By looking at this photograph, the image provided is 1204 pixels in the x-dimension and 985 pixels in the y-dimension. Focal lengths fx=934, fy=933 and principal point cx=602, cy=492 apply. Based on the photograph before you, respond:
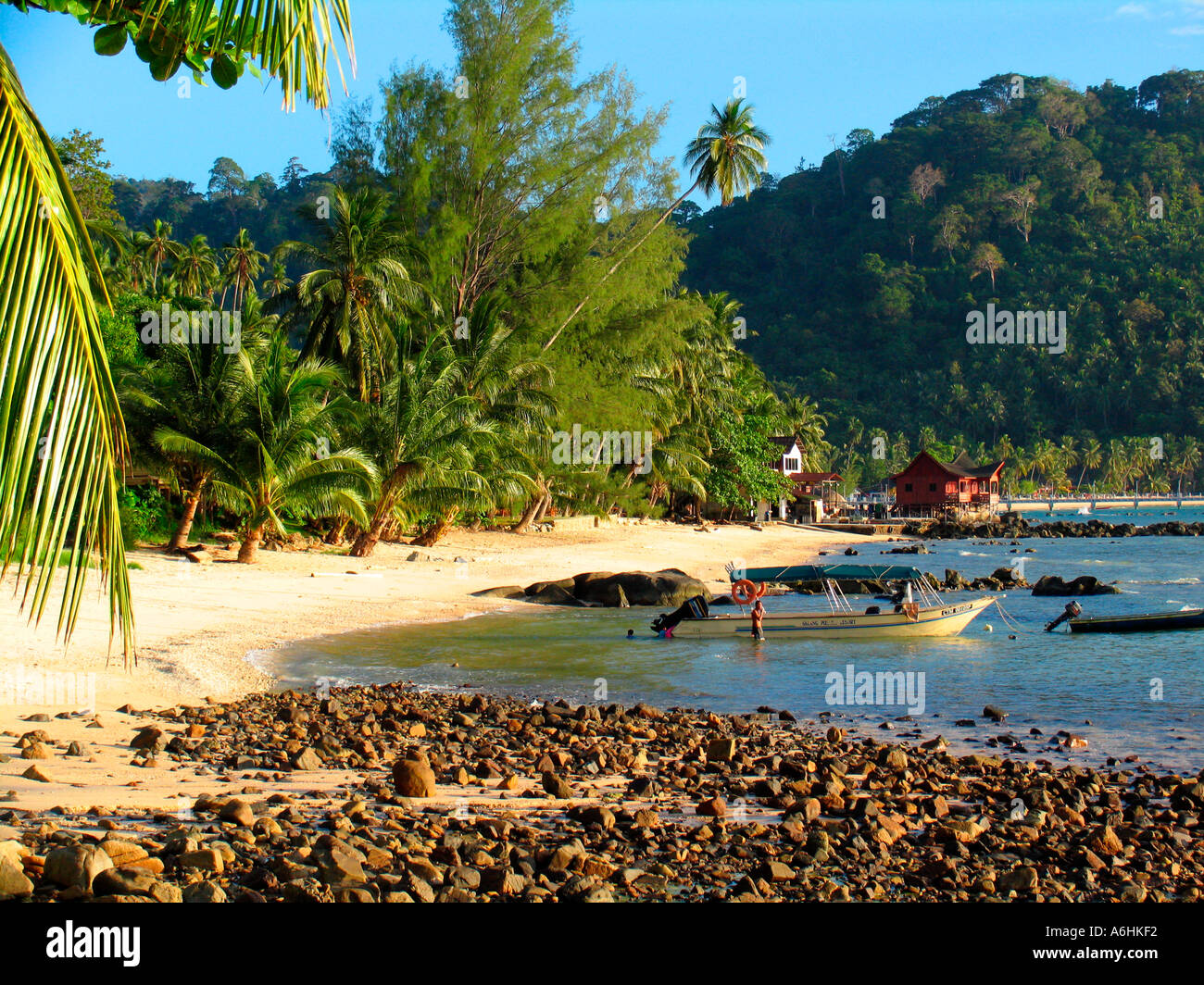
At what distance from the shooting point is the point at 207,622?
1703 cm

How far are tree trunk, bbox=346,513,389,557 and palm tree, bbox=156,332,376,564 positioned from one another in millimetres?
3307

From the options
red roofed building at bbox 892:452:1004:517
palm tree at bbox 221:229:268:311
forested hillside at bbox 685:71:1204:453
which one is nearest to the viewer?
palm tree at bbox 221:229:268:311

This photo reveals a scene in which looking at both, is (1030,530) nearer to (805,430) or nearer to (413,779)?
(805,430)

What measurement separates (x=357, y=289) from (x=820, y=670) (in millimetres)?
20610

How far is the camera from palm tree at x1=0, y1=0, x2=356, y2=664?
325 centimetres

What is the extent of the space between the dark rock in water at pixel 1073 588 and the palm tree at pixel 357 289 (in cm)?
2396

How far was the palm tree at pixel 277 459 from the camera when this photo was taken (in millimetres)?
22188

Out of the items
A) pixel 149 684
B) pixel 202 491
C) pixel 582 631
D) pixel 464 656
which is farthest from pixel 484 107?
pixel 149 684

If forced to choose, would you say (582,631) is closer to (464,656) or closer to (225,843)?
(464,656)

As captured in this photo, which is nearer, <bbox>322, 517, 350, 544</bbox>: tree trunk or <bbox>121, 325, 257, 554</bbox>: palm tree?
<bbox>121, 325, 257, 554</bbox>: palm tree

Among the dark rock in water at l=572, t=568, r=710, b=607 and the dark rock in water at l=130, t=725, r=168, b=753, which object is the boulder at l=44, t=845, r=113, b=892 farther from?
the dark rock in water at l=572, t=568, r=710, b=607

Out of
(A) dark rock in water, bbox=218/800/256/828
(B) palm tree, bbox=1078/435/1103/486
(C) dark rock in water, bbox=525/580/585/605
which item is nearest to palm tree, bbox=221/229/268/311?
(C) dark rock in water, bbox=525/580/585/605

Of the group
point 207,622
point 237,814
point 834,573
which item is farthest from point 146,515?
point 237,814
